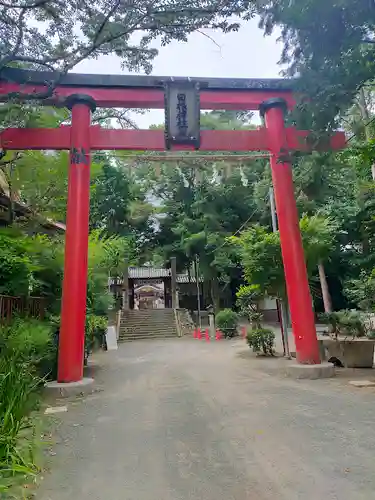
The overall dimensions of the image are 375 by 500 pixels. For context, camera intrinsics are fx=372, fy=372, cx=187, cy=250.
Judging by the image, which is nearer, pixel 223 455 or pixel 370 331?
pixel 223 455

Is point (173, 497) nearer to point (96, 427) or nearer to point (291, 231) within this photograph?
point (96, 427)

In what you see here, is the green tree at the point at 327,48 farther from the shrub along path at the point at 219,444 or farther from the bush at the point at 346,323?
the bush at the point at 346,323

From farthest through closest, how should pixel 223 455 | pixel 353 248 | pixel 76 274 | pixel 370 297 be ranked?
pixel 353 248 < pixel 370 297 < pixel 76 274 < pixel 223 455

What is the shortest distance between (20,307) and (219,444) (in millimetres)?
4645

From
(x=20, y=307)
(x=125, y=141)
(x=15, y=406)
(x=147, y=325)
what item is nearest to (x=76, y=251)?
(x=20, y=307)

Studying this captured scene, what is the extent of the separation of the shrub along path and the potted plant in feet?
5.71

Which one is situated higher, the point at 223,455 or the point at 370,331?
the point at 370,331

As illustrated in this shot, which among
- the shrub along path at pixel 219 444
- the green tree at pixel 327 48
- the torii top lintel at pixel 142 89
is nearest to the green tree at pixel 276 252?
the torii top lintel at pixel 142 89

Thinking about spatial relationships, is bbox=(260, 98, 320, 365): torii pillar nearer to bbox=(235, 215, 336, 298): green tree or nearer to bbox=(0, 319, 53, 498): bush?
bbox=(235, 215, 336, 298): green tree

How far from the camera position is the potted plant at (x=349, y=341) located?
8172mm

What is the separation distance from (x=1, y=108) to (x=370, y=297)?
8861 millimetres

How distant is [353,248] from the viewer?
773 inches

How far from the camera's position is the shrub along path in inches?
109

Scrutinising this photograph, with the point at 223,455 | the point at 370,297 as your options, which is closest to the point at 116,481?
the point at 223,455
